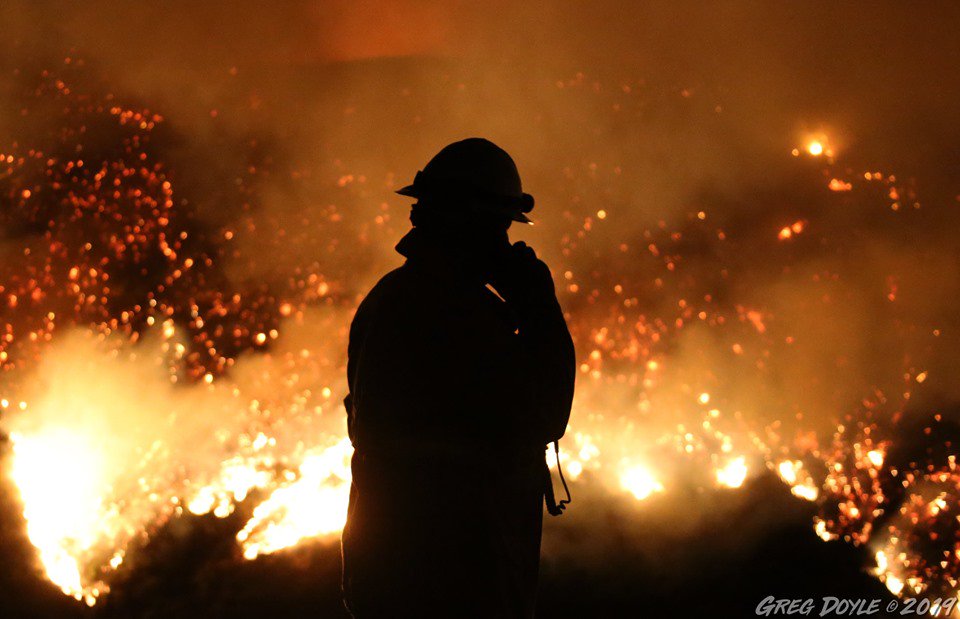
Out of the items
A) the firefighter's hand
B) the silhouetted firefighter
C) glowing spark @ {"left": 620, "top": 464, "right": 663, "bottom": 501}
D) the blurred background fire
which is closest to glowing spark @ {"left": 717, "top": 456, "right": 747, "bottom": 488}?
the blurred background fire

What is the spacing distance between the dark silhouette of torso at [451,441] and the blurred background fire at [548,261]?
1.83m

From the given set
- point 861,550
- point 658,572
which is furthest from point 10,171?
point 861,550

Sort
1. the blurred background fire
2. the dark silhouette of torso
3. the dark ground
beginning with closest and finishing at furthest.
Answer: the dark silhouette of torso < the dark ground < the blurred background fire

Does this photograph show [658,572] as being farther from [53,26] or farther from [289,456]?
[53,26]

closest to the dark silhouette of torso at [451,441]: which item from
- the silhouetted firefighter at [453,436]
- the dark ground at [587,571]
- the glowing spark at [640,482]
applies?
the silhouetted firefighter at [453,436]

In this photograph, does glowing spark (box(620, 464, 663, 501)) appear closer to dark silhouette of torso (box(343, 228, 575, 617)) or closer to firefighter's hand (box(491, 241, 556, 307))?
dark silhouette of torso (box(343, 228, 575, 617))

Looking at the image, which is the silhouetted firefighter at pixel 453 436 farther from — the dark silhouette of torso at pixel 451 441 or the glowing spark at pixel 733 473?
the glowing spark at pixel 733 473

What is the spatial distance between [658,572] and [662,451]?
68 cm

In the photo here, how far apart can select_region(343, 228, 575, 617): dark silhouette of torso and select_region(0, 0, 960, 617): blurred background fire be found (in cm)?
183

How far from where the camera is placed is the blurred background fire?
3.54 metres

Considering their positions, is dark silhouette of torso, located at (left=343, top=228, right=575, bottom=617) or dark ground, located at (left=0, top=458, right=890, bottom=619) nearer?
dark silhouette of torso, located at (left=343, top=228, right=575, bottom=617)

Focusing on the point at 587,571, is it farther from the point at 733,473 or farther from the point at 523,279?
the point at 523,279

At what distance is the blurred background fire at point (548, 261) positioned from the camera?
140 inches

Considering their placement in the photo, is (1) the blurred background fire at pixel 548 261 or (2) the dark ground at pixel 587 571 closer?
(2) the dark ground at pixel 587 571
